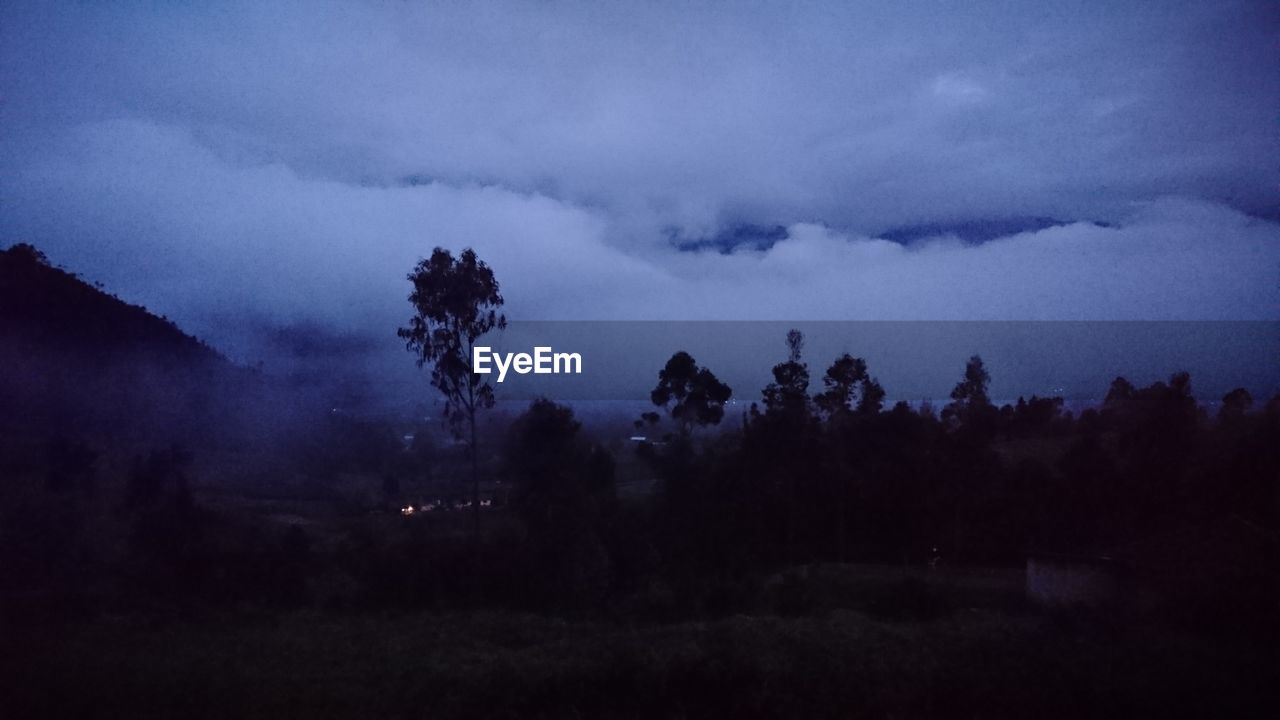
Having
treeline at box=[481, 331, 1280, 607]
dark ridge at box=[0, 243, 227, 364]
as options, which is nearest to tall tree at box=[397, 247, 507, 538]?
treeline at box=[481, 331, 1280, 607]

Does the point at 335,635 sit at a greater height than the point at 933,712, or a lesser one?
lesser

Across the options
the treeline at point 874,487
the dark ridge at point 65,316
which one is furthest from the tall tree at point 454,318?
the dark ridge at point 65,316

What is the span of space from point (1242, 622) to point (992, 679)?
24.3 ft

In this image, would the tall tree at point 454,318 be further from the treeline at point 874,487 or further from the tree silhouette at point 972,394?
the tree silhouette at point 972,394

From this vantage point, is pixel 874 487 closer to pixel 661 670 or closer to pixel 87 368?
pixel 661 670

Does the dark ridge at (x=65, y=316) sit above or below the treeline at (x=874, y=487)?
above

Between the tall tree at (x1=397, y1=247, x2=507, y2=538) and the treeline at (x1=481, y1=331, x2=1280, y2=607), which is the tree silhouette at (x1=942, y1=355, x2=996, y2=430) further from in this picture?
the tall tree at (x1=397, y1=247, x2=507, y2=538)

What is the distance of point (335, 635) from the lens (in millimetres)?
14758

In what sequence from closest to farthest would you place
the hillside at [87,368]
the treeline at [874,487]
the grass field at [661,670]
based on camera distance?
the grass field at [661,670], the treeline at [874,487], the hillside at [87,368]

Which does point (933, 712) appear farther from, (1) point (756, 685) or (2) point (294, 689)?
(2) point (294, 689)

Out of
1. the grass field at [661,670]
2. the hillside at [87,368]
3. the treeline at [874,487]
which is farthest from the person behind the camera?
the hillside at [87,368]

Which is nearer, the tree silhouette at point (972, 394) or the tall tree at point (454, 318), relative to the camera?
the tall tree at point (454, 318)

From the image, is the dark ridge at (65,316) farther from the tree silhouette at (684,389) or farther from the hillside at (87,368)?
the tree silhouette at (684,389)

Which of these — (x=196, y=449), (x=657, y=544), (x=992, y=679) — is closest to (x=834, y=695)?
(x=992, y=679)
